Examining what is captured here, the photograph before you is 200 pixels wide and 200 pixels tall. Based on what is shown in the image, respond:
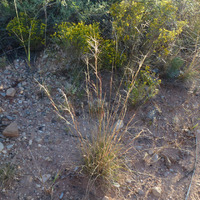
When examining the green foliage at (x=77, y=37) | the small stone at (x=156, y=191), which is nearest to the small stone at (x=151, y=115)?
the small stone at (x=156, y=191)

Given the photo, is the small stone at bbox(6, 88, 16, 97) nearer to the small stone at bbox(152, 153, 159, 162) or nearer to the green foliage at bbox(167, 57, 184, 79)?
the small stone at bbox(152, 153, 159, 162)

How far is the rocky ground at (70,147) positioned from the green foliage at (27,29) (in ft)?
1.20

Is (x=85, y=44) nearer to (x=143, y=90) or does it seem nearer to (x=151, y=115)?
(x=143, y=90)

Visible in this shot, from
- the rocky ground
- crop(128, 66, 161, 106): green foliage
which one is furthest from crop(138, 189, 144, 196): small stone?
crop(128, 66, 161, 106): green foliage

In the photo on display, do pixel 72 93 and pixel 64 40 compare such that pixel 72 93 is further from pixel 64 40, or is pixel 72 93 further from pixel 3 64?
pixel 3 64

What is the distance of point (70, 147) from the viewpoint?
274 centimetres

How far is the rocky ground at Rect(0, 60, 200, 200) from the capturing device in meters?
2.37

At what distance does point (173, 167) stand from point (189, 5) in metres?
2.88

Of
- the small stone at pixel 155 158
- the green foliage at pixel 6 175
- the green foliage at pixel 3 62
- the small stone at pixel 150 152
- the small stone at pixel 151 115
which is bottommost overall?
the small stone at pixel 155 158

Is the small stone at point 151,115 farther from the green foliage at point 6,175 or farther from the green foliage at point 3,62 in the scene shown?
the green foliage at point 3,62

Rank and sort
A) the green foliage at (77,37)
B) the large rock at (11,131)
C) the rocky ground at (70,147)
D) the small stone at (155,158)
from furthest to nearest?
the green foliage at (77,37)
the small stone at (155,158)
the large rock at (11,131)
the rocky ground at (70,147)

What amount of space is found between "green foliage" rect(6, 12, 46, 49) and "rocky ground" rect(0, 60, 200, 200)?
14.3 inches

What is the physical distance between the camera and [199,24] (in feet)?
13.9

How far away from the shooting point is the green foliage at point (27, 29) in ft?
12.0
